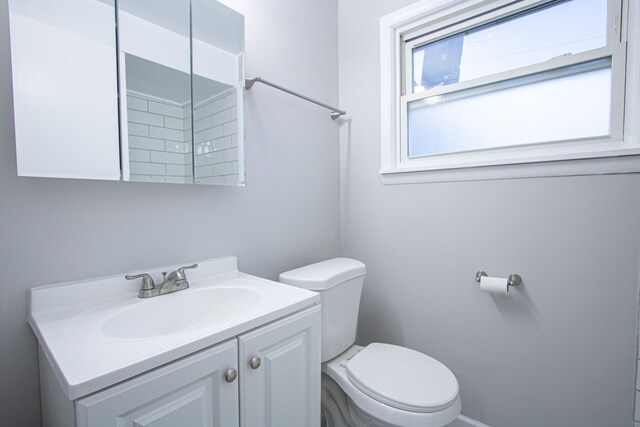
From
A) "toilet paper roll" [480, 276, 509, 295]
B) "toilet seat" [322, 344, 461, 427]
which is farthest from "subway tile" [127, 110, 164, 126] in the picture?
"toilet paper roll" [480, 276, 509, 295]

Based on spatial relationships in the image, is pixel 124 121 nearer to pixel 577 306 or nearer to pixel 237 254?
pixel 237 254

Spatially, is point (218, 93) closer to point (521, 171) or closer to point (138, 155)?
point (138, 155)

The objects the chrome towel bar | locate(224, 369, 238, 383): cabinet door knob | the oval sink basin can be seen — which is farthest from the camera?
the chrome towel bar

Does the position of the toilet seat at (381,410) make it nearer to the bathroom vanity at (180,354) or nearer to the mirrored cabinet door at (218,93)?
the bathroom vanity at (180,354)

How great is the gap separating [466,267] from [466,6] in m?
1.24

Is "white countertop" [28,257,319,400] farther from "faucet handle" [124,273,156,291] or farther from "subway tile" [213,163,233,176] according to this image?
"subway tile" [213,163,233,176]

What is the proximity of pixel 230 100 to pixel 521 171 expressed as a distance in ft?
4.19

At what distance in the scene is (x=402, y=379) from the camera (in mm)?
1101

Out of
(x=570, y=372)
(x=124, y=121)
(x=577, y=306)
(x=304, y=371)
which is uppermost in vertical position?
(x=124, y=121)

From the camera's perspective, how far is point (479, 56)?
4.57 feet

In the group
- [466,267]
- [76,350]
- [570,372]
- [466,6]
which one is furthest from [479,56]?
[76,350]

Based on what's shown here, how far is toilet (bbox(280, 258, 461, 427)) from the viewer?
98 cm

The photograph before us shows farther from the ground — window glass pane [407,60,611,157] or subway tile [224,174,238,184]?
window glass pane [407,60,611,157]

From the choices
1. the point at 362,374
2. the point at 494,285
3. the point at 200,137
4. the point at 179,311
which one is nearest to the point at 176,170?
the point at 200,137
